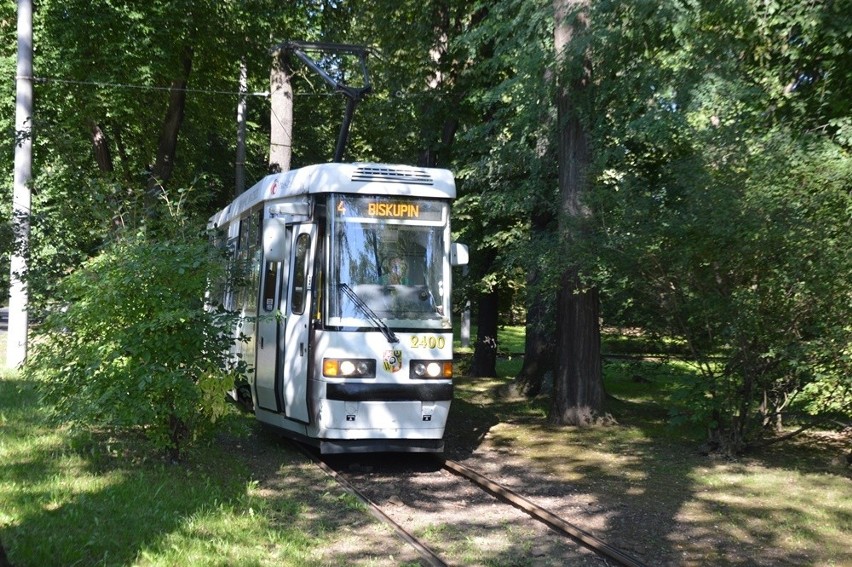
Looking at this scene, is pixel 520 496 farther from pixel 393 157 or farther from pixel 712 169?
pixel 393 157

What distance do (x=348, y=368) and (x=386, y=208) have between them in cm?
178

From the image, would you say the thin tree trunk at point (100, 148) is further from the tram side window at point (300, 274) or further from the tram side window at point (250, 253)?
the tram side window at point (300, 274)

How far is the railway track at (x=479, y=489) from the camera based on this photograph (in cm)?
737

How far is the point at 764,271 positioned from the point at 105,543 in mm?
7067

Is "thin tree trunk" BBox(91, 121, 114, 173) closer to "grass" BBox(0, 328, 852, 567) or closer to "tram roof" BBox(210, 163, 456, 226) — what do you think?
"grass" BBox(0, 328, 852, 567)

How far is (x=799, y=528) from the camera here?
332 inches

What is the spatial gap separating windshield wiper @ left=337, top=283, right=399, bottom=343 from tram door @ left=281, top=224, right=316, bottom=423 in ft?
1.31

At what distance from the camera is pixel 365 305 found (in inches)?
420

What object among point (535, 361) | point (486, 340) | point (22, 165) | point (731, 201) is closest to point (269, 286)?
point (731, 201)

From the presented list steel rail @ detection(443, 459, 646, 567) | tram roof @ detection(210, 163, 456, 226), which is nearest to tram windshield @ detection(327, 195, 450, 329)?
tram roof @ detection(210, 163, 456, 226)

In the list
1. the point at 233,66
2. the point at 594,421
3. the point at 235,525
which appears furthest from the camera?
the point at 233,66

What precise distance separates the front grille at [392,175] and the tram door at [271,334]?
107 cm

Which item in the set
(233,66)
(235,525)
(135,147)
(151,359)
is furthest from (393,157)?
(235,525)

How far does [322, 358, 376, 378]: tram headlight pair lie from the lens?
10461 mm
